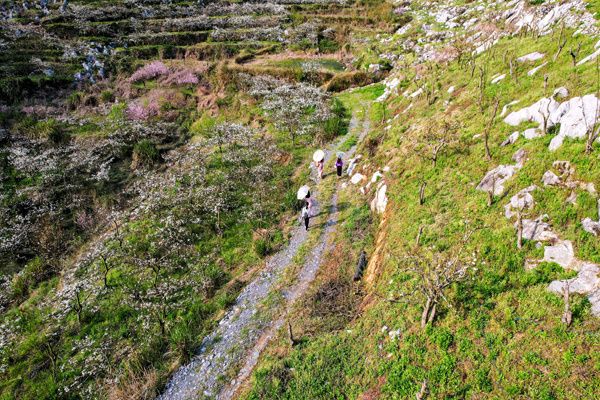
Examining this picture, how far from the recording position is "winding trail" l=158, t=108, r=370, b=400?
17391mm

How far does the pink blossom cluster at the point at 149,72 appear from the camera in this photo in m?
60.0

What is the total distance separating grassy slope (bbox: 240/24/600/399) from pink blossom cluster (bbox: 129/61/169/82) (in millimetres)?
55158

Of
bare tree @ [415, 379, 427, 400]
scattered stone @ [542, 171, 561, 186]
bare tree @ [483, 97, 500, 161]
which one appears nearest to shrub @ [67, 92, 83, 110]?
bare tree @ [483, 97, 500, 161]

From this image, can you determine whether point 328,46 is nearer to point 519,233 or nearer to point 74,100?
point 74,100

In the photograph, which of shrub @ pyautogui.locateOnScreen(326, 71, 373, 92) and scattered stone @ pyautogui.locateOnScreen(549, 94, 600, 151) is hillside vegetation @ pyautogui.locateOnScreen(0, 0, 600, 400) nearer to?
scattered stone @ pyautogui.locateOnScreen(549, 94, 600, 151)

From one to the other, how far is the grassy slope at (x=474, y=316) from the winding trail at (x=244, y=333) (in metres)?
1.49

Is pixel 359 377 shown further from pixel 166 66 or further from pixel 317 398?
pixel 166 66

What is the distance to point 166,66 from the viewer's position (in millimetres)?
62750

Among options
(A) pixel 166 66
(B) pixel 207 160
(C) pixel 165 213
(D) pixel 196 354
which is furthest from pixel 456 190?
(A) pixel 166 66

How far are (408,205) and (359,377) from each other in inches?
428

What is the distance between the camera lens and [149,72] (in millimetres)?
60906

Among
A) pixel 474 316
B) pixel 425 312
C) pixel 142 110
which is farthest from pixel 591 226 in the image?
pixel 142 110

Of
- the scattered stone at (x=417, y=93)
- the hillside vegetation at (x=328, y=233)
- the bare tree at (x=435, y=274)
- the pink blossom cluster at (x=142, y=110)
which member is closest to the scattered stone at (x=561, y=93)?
the hillside vegetation at (x=328, y=233)

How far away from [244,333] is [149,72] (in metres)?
57.4
